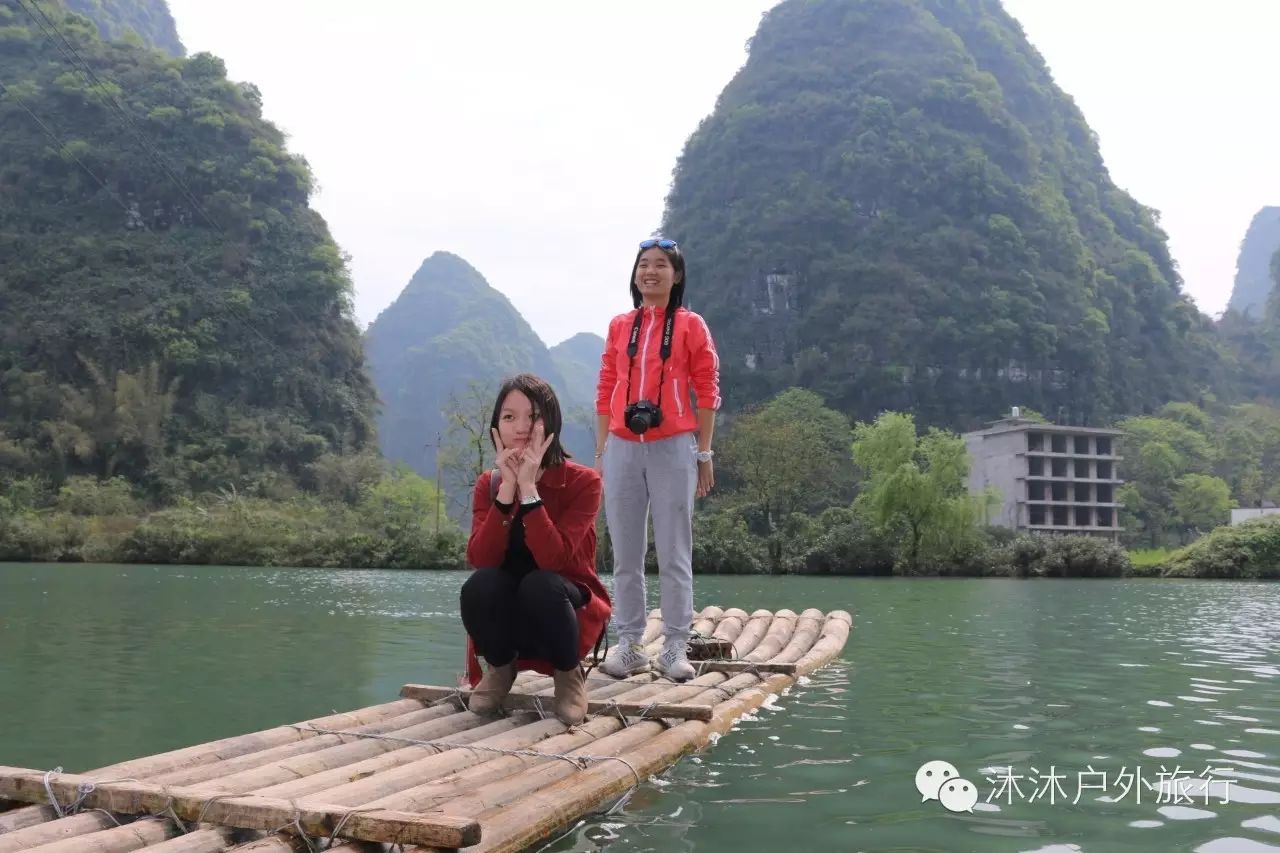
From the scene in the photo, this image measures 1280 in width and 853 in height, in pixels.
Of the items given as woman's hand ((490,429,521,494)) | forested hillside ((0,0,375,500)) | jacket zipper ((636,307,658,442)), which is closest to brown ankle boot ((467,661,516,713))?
woman's hand ((490,429,521,494))

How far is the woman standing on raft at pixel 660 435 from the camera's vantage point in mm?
4770

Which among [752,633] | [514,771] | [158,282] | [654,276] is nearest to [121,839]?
[514,771]

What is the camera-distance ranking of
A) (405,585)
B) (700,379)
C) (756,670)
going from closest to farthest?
(700,379) → (756,670) → (405,585)

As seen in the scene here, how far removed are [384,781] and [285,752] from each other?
2.04 feet

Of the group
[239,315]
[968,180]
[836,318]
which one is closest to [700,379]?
[239,315]

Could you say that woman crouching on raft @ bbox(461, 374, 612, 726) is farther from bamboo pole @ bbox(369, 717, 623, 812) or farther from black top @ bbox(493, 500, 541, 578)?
bamboo pole @ bbox(369, 717, 623, 812)

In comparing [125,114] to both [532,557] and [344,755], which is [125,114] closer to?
[532,557]

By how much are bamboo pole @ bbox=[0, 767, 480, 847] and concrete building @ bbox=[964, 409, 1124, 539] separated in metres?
48.7

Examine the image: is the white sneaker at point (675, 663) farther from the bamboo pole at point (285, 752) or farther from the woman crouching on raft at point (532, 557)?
the bamboo pole at point (285, 752)

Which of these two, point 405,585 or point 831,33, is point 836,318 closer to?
point 831,33

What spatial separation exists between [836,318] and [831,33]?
3186 centimetres

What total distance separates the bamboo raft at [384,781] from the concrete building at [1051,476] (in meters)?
47.2

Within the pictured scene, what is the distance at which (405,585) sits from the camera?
19891 mm

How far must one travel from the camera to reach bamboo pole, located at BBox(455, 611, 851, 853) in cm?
246
